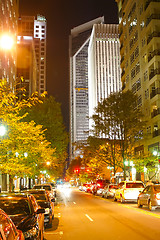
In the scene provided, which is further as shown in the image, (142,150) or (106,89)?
(106,89)

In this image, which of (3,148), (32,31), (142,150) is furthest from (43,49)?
(3,148)

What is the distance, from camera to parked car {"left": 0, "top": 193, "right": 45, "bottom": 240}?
6944 millimetres

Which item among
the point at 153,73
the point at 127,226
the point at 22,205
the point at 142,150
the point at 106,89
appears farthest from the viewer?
the point at 106,89

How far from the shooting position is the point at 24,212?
8055mm

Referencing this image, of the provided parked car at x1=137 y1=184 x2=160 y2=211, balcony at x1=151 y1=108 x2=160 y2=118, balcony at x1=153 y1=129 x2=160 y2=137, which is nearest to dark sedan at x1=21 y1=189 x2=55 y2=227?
parked car at x1=137 y1=184 x2=160 y2=211

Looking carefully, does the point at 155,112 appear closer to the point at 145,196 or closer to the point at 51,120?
the point at 51,120

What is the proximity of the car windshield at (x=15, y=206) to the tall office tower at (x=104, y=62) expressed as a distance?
174 metres

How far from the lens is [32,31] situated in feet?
634

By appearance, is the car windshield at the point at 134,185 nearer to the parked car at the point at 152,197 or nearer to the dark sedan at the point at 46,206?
the parked car at the point at 152,197

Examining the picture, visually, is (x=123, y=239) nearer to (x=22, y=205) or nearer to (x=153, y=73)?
(x=22, y=205)

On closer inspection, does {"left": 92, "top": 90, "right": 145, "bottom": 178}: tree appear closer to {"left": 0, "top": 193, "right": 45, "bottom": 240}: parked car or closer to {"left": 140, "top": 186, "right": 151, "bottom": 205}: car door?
{"left": 140, "top": 186, "right": 151, "bottom": 205}: car door

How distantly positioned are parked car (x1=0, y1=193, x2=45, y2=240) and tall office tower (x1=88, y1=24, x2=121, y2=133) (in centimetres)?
17372

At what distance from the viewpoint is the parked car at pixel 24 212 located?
6944 millimetres

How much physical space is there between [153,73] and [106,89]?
139264 mm
